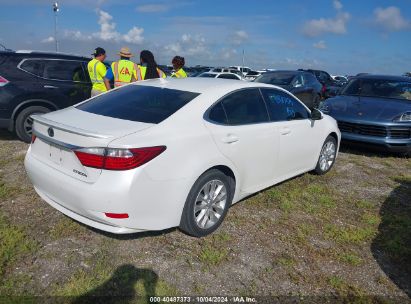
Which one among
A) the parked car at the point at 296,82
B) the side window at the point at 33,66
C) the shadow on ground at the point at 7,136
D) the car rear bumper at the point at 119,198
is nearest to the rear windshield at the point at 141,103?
the car rear bumper at the point at 119,198

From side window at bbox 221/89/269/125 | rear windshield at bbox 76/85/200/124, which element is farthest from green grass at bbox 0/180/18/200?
side window at bbox 221/89/269/125

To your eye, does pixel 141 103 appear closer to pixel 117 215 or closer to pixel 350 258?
pixel 117 215

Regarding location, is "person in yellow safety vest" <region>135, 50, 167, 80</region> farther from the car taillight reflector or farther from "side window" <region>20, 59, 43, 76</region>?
the car taillight reflector

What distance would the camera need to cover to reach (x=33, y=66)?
6852 mm

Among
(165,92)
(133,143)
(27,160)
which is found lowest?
(27,160)

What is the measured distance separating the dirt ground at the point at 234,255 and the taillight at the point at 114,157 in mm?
906

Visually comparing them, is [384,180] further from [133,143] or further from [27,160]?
[27,160]

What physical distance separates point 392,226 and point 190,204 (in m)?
2.49

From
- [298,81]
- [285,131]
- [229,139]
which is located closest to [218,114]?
[229,139]

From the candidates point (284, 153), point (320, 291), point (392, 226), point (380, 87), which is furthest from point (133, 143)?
point (380, 87)

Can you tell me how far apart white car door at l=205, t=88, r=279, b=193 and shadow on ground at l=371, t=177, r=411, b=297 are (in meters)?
1.39

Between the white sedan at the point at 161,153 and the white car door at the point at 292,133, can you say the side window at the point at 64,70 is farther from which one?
the white car door at the point at 292,133

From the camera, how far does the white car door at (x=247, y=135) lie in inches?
144

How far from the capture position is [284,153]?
4.58m
